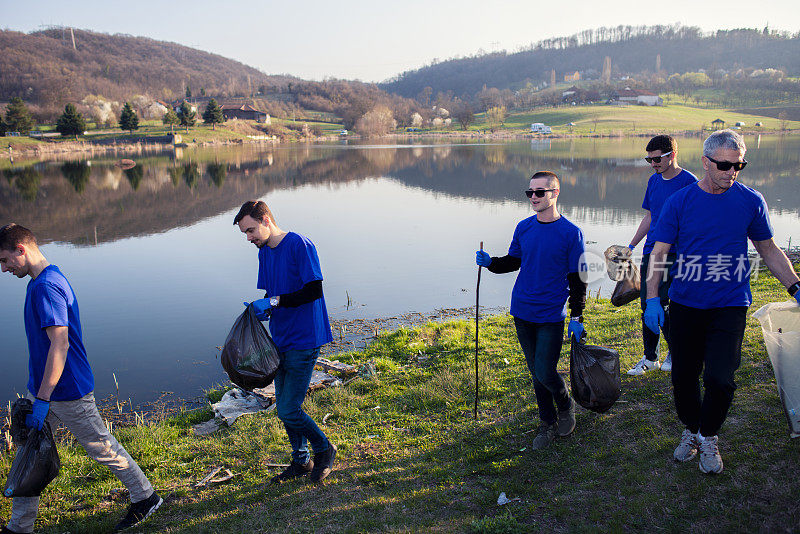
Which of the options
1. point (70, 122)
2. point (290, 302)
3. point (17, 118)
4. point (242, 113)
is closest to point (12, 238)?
point (290, 302)

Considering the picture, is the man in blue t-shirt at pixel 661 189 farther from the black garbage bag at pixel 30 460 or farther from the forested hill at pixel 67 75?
the forested hill at pixel 67 75

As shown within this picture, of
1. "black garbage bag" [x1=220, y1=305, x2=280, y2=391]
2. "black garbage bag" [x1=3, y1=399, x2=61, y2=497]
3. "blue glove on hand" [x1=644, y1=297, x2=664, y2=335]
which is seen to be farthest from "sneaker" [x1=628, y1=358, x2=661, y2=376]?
"black garbage bag" [x1=3, y1=399, x2=61, y2=497]

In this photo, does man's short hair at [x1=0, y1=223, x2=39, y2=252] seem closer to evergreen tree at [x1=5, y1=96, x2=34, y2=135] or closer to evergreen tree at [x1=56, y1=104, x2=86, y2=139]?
evergreen tree at [x1=56, y1=104, x2=86, y2=139]

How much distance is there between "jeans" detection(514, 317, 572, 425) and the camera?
427 cm

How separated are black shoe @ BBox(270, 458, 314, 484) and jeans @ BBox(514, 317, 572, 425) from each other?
2145 mm

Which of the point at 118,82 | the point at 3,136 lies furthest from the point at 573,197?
the point at 118,82

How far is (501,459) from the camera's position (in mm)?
4539

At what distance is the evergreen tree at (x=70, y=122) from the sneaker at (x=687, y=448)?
82.7 metres

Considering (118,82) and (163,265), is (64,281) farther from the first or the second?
(118,82)

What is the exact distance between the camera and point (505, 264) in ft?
15.3

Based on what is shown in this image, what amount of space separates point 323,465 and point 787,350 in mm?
3863

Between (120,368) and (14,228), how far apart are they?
646 centimetres

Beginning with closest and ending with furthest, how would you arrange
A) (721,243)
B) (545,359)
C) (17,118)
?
(721,243) → (545,359) → (17,118)

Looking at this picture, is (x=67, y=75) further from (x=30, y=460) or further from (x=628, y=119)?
(x=30, y=460)
